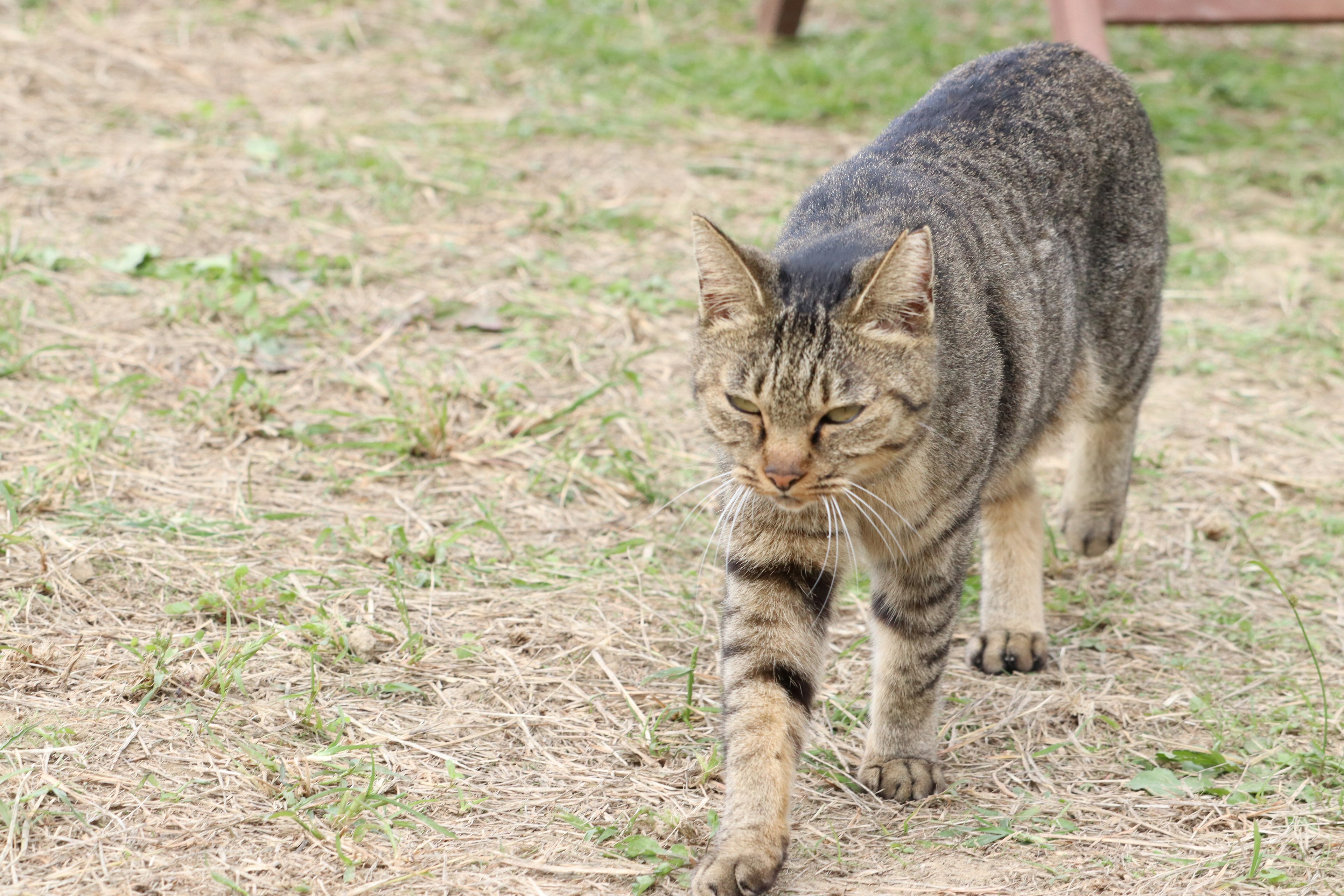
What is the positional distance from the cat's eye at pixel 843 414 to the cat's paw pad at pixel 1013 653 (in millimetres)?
1099

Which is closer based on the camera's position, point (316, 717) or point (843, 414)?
point (843, 414)

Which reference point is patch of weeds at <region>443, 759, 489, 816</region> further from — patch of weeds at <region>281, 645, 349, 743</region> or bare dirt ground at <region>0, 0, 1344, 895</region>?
patch of weeds at <region>281, 645, 349, 743</region>

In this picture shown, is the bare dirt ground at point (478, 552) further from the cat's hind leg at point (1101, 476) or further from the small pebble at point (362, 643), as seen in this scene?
the cat's hind leg at point (1101, 476)

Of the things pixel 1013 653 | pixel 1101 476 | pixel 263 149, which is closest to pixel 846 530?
pixel 1013 653

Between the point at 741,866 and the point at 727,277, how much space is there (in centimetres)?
121

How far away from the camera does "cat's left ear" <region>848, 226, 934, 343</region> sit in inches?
102

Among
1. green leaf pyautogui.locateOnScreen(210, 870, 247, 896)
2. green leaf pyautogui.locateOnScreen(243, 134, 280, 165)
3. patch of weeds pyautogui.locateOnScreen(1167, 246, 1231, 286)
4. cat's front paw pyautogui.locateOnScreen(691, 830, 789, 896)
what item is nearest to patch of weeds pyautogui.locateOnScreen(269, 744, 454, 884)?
green leaf pyautogui.locateOnScreen(210, 870, 247, 896)

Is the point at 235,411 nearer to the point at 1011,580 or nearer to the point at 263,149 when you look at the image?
the point at 263,149

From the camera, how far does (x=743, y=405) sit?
276cm

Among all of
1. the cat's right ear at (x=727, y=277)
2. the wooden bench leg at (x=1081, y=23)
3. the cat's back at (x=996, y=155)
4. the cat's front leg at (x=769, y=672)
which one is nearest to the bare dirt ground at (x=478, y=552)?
the cat's front leg at (x=769, y=672)

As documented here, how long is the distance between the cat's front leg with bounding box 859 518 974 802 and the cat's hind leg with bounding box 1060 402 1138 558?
3.41 ft

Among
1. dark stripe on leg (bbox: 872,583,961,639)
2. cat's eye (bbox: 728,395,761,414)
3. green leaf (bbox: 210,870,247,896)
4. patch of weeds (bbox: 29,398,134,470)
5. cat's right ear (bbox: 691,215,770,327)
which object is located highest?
cat's right ear (bbox: 691,215,770,327)

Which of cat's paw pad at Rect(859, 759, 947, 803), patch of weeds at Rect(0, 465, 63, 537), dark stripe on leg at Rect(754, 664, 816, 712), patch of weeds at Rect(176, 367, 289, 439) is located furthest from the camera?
patch of weeds at Rect(176, 367, 289, 439)

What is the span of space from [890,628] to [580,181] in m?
3.53
